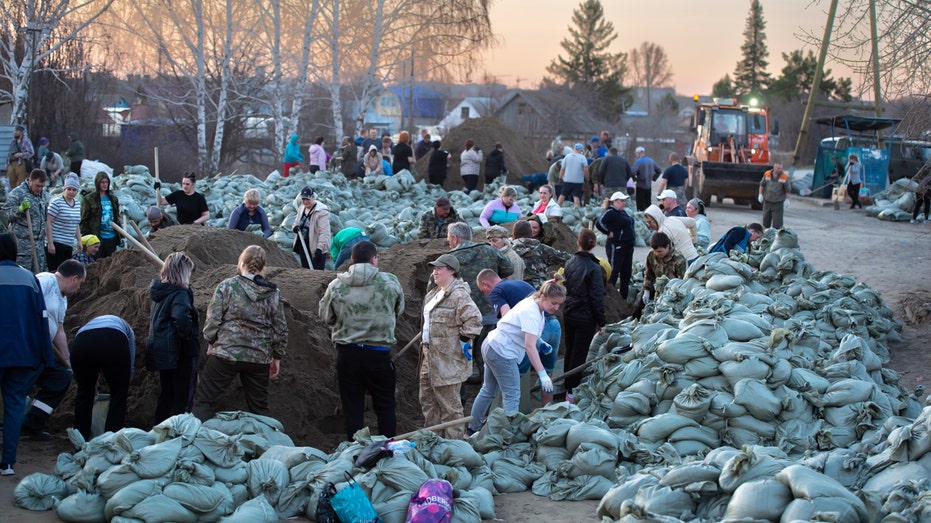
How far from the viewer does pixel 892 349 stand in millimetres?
9953

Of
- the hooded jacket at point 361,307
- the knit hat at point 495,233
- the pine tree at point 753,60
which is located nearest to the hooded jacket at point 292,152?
the knit hat at point 495,233

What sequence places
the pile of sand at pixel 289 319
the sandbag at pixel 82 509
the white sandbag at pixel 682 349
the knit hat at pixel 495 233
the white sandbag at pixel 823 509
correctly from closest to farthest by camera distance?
the white sandbag at pixel 823 509, the sandbag at pixel 82 509, the white sandbag at pixel 682 349, the pile of sand at pixel 289 319, the knit hat at pixel 495 233

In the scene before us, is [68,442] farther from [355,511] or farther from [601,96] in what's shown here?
[601,96]

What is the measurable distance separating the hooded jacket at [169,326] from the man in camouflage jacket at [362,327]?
0.87 metres

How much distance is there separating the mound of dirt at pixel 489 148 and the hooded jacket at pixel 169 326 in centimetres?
1494

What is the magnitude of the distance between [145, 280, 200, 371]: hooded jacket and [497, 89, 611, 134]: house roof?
142 feet

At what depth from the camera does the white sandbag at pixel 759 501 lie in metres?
4.41

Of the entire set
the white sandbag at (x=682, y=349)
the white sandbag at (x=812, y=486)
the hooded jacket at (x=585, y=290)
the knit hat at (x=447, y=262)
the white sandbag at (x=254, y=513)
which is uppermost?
the knit hat at (x=447, y=262)

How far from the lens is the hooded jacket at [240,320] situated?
243 inches

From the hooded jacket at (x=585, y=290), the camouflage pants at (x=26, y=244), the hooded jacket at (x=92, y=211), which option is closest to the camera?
the hooded jacket at (x=585, y=290)

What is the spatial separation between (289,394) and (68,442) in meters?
1.58

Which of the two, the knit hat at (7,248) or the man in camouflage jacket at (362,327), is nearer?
the knit hat at (7,248)

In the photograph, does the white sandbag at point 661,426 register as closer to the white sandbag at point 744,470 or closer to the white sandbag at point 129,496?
the white sandbag at point 744,470

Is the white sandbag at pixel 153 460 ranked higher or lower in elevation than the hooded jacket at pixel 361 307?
lower
